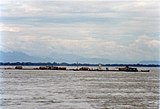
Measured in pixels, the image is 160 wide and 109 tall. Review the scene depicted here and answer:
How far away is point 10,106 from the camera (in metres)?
33.7

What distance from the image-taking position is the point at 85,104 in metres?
36.7

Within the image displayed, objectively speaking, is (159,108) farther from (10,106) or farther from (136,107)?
(10,106)

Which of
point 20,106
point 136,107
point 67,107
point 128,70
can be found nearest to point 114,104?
point 136,107

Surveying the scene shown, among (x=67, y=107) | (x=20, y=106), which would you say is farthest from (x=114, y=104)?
(x=20, y=106)

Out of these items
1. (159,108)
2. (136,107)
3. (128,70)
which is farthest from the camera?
(128,70)

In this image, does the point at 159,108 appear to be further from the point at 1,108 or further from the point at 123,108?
the point at 1,108

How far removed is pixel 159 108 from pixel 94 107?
5.08 metres

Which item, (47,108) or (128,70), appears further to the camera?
(128,70)

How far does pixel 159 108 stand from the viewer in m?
32.5

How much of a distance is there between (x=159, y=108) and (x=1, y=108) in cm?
1161

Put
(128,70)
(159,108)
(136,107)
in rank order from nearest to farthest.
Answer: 1. (159,108)
2. (136,107)
3. (128,70)

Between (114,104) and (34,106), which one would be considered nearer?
(34,106)

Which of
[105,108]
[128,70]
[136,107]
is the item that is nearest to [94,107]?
[105,108]

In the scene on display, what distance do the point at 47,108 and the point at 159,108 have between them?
820 centimetres
